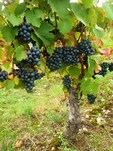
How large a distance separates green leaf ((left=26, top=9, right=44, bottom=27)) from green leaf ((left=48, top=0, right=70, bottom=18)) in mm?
118

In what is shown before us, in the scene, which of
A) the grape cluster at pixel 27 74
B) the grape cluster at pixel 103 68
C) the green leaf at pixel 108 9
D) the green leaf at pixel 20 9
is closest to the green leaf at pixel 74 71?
the grape cluster at pixel 103 68

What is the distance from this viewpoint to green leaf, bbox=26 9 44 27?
191 cm

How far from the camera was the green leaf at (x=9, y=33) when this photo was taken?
76.2 inches

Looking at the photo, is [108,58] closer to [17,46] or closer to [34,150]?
[17,46]

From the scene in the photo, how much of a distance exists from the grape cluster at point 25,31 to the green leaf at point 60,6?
181 mm

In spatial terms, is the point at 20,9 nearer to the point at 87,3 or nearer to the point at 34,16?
the point at 34,16

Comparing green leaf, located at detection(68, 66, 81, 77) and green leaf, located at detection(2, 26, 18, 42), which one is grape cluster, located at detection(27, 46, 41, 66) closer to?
green leaf, located at detection(2, 26, 18, 42)

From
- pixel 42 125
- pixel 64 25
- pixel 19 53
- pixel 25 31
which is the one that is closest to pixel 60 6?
pixel 64 25

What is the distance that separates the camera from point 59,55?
2152 millimetres

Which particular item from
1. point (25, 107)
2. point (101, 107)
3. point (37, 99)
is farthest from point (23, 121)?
point (101, 107)

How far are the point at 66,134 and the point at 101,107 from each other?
100 centimetres

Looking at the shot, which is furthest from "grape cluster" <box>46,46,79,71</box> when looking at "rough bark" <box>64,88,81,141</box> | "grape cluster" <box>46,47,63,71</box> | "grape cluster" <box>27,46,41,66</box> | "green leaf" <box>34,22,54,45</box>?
"rough bark" <box>64,88,81,141</box>

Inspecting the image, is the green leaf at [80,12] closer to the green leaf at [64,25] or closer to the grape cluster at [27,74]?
the green leaf at [64,25]

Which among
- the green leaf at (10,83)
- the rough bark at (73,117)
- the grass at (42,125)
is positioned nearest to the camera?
the green leaf at (10,83)
